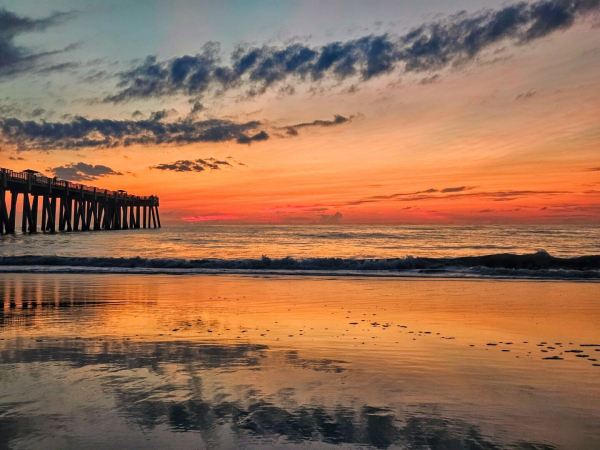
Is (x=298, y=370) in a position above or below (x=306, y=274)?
below

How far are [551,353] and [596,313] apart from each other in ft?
15.4

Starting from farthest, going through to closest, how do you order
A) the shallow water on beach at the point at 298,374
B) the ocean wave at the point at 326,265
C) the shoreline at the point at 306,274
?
the ocean wave at the point at 326,265
the shoreline at the point at 306,274
the shallow water on beach at the point at 298,374

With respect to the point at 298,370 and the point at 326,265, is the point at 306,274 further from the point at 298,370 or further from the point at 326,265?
the point at 298,370

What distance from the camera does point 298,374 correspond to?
5785 mm

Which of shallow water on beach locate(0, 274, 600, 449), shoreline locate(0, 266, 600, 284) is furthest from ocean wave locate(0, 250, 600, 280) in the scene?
shallow water on beach locate(0, 274, 600, 449)

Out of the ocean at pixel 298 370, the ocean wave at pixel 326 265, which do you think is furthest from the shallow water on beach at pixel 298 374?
the ocean wave at pixel 326 265

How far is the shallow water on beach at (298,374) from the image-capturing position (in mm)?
4016

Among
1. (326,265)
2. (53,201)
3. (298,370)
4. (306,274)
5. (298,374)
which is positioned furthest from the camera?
(53,201)

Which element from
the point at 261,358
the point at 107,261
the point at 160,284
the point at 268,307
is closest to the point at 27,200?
the point at 107,261

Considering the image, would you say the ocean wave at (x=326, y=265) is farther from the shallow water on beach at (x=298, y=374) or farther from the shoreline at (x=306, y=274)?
the shallow water on beach at (x=298, y=374)

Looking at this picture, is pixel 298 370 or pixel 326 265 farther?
pixel 326 265

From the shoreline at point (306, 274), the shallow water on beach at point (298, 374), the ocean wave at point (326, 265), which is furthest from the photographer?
the ocean wave at point (326, 265)

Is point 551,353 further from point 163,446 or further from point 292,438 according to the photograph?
point 163,446

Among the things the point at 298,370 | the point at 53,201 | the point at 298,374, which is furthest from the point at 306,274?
the point at 53,201
